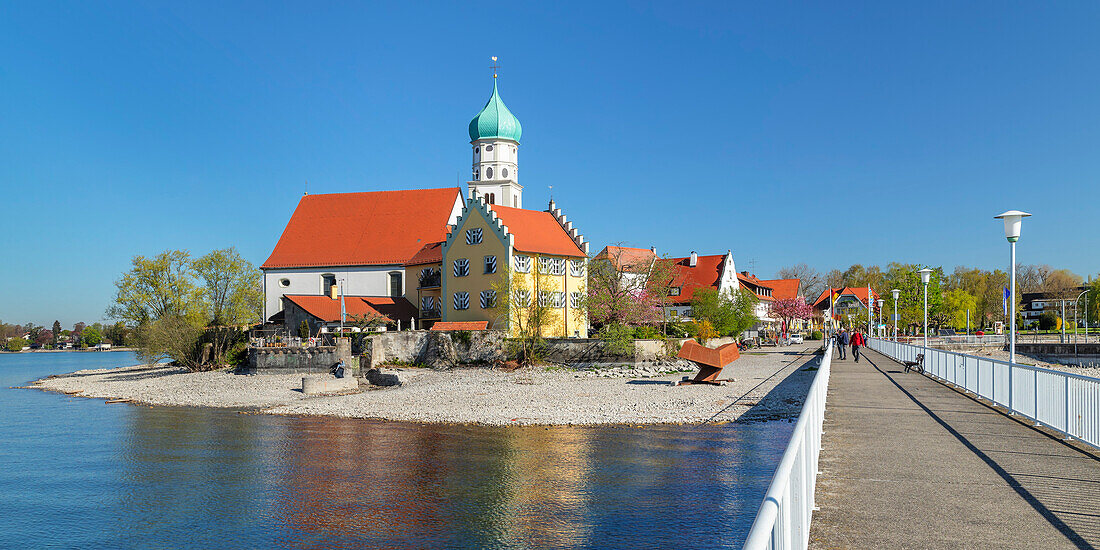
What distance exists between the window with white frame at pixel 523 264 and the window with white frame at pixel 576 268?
13.6ft

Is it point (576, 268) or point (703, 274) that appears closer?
point (576, 268)

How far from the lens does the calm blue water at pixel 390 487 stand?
469 inches

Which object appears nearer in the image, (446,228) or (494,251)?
(494,251)

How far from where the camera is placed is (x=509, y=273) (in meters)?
48.1

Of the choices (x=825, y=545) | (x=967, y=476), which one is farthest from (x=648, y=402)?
(x=825, y=545)

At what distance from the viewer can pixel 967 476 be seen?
347 inches

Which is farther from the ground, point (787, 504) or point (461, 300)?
point (461, 300)

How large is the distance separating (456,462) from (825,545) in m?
12.5

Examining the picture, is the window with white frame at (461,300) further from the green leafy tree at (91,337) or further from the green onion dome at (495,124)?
A: the green leafy tree at (91,337)

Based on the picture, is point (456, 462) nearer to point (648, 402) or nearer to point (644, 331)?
point (648, 402)

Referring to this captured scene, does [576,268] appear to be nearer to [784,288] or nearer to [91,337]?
[784,288]

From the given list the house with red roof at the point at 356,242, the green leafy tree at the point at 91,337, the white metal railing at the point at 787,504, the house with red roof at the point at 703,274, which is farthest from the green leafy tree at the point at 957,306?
the green leafy tree at the point at 91,337

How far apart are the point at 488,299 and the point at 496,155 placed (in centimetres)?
2629

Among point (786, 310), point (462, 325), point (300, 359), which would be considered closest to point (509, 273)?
point (462, 325)
